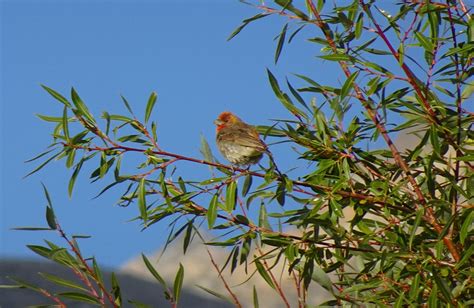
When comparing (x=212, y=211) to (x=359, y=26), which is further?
(x=359, y=26)

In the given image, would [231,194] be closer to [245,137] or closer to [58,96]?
[58,96]

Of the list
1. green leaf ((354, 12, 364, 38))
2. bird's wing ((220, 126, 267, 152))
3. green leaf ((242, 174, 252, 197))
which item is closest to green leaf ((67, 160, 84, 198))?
green leaf ((242, 174, 252, 197))

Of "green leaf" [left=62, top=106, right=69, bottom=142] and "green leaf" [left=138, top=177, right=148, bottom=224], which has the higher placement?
"green leaf" [left=62, top=106, right=69, bottom=142]

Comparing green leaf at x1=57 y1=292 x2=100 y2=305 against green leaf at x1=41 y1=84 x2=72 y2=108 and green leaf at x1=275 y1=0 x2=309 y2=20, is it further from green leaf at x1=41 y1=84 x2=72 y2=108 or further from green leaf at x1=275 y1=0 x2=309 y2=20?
green leaf at x1=275 y1=0 x2=309 y2=20

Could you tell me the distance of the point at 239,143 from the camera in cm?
568

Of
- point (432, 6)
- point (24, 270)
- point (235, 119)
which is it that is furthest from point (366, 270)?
point (24, 270)

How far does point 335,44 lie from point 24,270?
11760mm

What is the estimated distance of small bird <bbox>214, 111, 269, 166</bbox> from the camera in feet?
17.2

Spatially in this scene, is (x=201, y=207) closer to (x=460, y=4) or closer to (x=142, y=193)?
(x=142, y=193)

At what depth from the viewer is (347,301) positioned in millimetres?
4398

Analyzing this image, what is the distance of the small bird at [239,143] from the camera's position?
5.25 meters

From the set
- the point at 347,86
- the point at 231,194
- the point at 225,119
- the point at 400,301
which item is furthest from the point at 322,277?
the point at 225,119

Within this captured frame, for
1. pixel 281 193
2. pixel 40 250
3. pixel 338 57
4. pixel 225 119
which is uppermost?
pixel 225 119

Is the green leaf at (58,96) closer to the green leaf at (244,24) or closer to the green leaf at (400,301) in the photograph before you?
the green leaf at (244,24)
